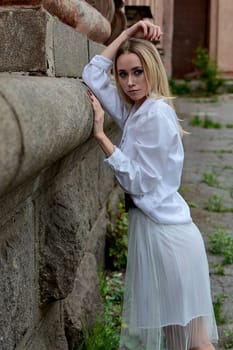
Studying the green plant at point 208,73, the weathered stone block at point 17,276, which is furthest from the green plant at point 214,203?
the green plant at point 208,73

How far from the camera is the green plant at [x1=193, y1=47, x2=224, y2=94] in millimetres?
15323

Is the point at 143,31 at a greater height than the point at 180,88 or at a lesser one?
greater

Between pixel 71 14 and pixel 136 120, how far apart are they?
699mm

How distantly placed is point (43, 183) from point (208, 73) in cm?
1354

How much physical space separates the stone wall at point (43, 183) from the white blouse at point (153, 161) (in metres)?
0.16

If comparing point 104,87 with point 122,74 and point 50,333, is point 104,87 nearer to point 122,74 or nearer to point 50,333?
point 122,74

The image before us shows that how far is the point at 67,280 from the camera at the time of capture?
7.97ft

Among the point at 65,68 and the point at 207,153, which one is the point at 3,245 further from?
the point at 207,153

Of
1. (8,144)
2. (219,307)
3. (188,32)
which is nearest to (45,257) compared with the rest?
(8,144)

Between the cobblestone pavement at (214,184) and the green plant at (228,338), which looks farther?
the cobblestone pavement at (214,184)

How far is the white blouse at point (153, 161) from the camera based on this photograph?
7.89ft

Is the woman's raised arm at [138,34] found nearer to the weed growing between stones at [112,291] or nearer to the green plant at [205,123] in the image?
the weed growing between stones at [112,291]

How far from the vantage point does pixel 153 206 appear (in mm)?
2506

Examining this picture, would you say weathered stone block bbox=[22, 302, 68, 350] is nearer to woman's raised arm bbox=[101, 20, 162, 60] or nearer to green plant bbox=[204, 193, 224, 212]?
woman's raised arm bbox=[101, 20, 162, 60]
